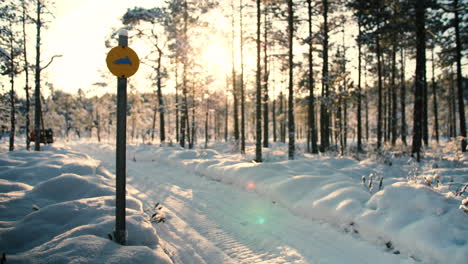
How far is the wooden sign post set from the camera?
3.37 metres

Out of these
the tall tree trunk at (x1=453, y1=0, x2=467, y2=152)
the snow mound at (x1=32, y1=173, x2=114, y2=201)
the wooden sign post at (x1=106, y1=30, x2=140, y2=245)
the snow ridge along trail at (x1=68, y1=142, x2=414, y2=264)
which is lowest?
the snow ridge along trail at (x1=68, y1=142, x2=414, y2=264)

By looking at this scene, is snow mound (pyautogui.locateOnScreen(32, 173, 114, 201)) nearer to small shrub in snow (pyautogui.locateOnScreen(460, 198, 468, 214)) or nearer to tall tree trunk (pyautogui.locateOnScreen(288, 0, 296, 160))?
small shrub in snow (pyautogui.locateOnScreen(460, 198, 468, 214))

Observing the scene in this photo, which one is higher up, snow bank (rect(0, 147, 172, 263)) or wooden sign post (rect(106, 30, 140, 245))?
wooden sign post (rect(106, 30, 140, 245))

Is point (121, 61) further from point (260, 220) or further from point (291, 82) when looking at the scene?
Result: point (291, 82)

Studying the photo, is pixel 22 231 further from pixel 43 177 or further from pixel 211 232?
pixel 43 177

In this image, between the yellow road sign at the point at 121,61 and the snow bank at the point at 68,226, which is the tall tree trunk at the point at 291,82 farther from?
the yellow road sign at the point at 121,61

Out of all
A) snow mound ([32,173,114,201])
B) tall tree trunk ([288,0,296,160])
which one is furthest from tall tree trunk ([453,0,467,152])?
snow mound ([32,173,114,201])

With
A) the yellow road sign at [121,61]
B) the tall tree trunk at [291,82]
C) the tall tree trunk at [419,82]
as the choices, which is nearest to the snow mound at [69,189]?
the yellow road sign at [121,61]

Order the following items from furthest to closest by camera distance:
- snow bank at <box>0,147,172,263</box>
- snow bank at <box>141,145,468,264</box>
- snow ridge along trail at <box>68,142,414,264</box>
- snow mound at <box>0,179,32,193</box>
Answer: snow mound at <box>0,179,32,193</box> → snow ridge along trail at <box>68,142,414,264</box> → snow bank at <box>141,145,468,264</box> → snow bank at <box>0,147,172,263</box>

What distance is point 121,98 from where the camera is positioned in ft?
11.3

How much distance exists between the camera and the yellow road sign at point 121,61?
11.0 ft

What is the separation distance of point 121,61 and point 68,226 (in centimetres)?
284

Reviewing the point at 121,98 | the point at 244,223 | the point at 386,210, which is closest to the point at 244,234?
the point at 244,223

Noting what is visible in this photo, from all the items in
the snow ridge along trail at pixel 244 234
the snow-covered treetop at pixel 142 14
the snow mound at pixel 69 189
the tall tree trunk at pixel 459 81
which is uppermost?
the snow-covered treetop at pixel 142 14
